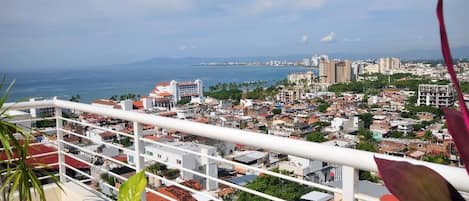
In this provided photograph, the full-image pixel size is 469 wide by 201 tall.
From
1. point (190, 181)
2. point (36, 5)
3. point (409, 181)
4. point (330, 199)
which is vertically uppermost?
point (36, 5)

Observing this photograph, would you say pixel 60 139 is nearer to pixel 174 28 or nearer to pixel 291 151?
pixel 291 151

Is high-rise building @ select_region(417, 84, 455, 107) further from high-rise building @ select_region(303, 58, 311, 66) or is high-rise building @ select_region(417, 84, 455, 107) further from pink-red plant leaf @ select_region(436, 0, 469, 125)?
high-rise building @ select_region(303, 58, 311, 66)

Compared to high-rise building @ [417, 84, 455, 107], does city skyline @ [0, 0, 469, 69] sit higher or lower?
higher

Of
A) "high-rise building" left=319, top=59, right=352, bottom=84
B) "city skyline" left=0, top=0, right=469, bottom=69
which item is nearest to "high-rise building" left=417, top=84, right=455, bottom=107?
"high-rise building" left=319, top=59, right=352, bottom=84

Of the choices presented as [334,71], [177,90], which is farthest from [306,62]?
[177,90]

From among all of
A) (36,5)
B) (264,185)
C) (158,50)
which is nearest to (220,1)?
(158,50)

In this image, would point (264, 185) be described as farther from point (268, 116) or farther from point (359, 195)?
point (268, 116)

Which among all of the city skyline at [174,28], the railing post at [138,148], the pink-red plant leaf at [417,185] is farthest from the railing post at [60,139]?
the city skyline at [174,28]
